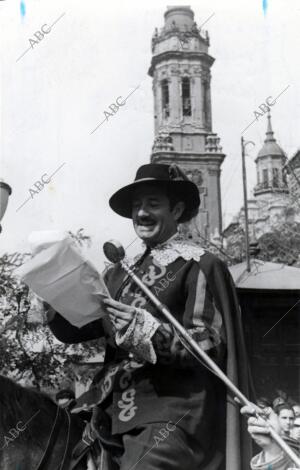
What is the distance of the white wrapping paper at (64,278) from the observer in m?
2.93

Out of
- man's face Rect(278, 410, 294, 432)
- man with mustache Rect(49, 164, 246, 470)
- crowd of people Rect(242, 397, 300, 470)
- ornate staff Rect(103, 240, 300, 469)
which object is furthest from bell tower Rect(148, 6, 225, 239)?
crowd of people Rect(242, 397, 300, 470)

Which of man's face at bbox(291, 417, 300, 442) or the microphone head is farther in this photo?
man's face at bbox(291, 417, 300, 442)

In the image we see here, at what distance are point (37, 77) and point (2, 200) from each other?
157 centimetres

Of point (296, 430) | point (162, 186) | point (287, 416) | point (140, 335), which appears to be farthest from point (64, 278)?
point (287, 416)

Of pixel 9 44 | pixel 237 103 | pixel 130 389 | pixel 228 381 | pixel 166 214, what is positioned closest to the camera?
pixel 228 381

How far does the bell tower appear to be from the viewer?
4809 millimetres

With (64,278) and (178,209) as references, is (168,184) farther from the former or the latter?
(64,278)

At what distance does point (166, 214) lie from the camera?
344 centimetres

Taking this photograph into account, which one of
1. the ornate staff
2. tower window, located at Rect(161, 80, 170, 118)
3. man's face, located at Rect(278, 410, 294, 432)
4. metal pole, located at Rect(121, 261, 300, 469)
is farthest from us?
tower window, located at Rect(161, 80, 170, 118)

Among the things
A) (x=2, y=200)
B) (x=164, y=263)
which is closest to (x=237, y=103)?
(x=164, y=263)

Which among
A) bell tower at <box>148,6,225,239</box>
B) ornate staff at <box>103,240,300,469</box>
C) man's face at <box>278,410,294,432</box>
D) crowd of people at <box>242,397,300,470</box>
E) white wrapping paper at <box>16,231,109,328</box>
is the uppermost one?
bell tower at <box>148,6,225,239</box>

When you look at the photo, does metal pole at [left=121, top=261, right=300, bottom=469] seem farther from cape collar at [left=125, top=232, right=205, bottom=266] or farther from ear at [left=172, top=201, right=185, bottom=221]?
ear at [left=172, top=201, right=185, bottom=221]

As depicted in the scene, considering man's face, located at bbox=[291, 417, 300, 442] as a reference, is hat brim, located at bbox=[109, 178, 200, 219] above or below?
above

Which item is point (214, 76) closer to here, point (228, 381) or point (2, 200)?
point (2, 200)
